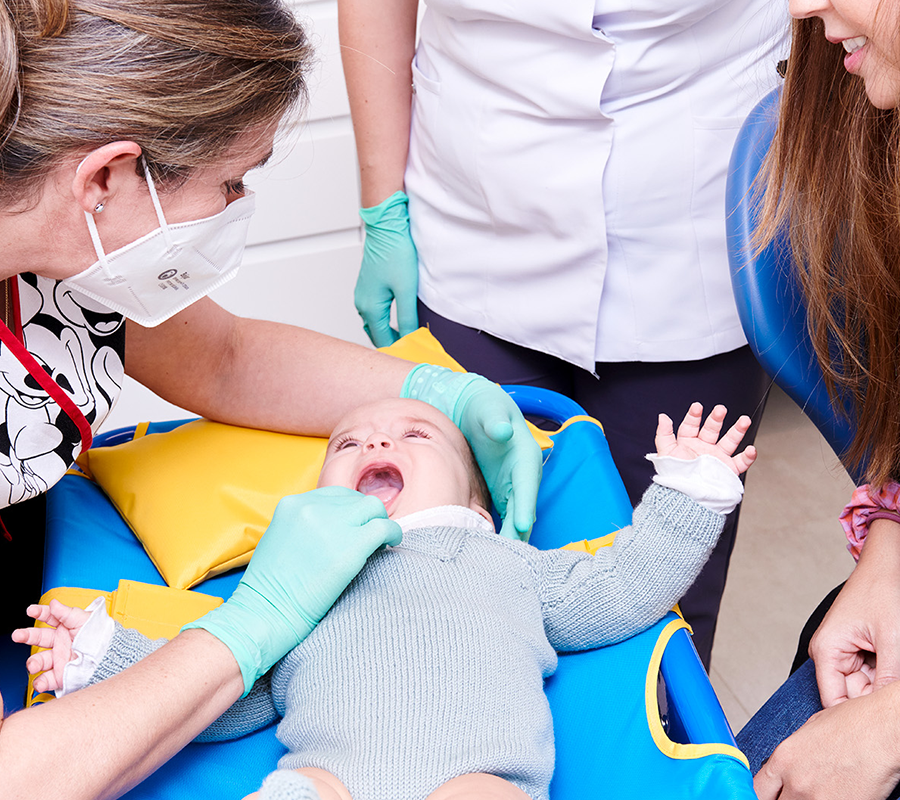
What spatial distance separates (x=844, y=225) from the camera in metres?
1.10

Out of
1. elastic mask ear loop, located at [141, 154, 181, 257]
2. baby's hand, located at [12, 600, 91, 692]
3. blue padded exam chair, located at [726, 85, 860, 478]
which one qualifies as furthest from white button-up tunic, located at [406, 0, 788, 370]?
baby's hand, located at [12, 600, 91, 692]

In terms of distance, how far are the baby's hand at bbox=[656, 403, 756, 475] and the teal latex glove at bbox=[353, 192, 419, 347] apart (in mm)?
624

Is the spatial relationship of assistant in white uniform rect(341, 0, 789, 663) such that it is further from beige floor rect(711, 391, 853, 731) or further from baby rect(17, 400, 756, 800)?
beige floor rect(711, 391, 853, 731)

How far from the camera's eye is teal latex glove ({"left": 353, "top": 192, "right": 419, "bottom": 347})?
159 cm

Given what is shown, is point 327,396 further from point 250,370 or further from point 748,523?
point 748,523

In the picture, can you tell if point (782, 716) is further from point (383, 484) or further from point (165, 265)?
point (165, 265)

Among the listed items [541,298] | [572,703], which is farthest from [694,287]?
[572,703]

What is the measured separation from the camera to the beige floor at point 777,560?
210cm

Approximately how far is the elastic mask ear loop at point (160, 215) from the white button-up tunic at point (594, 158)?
556 mm

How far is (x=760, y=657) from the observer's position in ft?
7.01

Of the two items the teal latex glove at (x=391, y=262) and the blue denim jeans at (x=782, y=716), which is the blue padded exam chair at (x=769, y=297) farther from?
the teal latex glove at (x=391, y=262)

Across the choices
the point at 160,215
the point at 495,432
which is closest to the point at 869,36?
the point at 495,432

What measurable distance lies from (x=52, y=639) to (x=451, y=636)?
43cm

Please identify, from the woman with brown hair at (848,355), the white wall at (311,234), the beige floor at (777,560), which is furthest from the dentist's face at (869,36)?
the white wall at (311,234)
